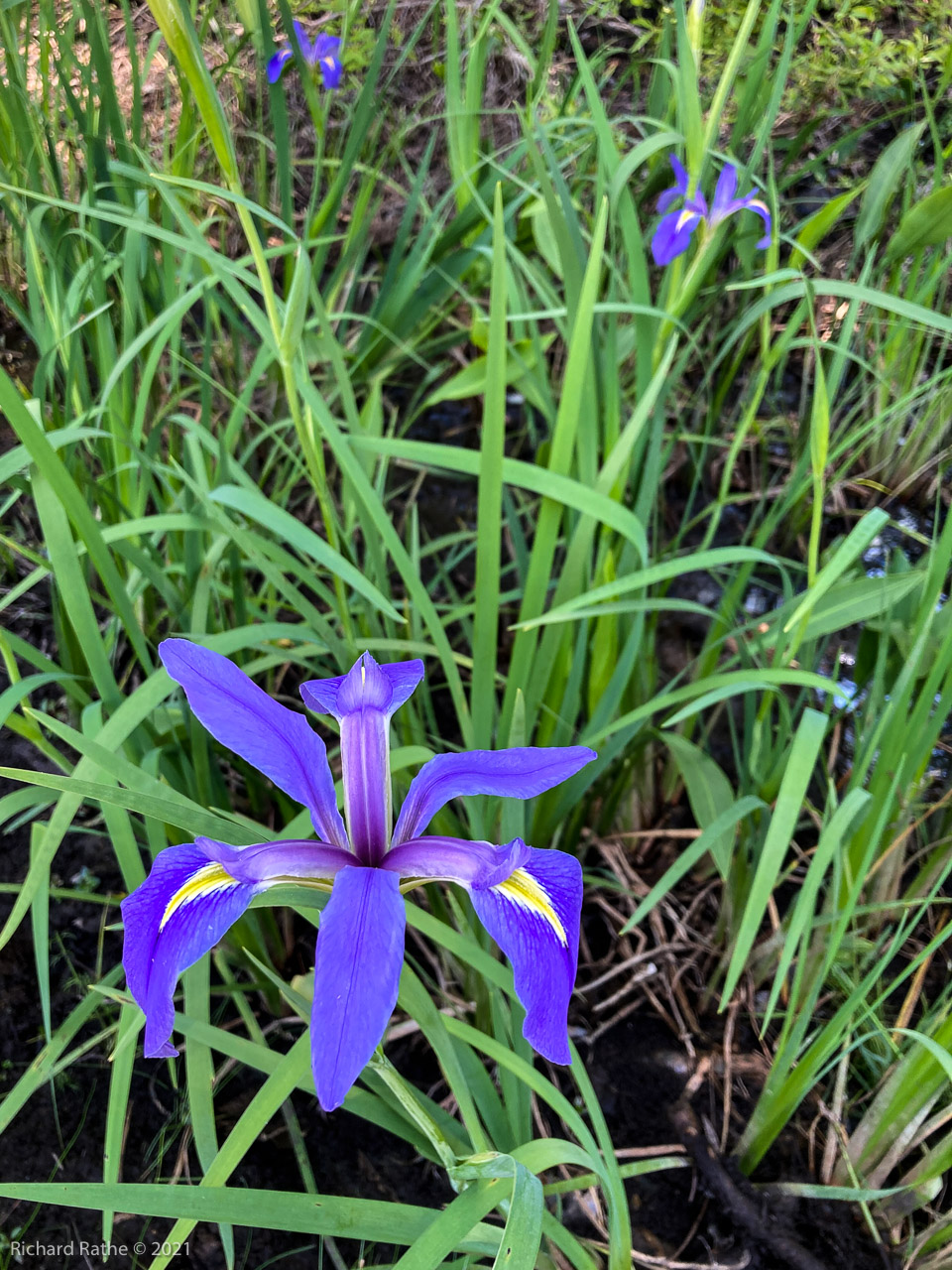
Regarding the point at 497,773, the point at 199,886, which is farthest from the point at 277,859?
the point at 497,773

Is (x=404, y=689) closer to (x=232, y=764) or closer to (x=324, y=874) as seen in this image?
(x=324, y=874)

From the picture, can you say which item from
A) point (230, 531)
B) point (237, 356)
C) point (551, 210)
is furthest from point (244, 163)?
point (230, 531)

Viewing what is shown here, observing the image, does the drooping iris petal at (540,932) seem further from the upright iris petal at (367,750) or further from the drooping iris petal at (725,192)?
the drooping iris petal at (725,192)

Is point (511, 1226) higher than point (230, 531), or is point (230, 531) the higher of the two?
point (230, 531)

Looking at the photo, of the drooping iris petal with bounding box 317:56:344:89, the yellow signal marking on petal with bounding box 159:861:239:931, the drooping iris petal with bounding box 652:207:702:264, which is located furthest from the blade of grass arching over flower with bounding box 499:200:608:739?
the drooping iris petal with bounding box 317:56:344:89

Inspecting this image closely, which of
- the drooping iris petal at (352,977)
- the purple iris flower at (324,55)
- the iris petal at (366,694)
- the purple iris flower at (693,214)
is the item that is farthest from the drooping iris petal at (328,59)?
the drooping iris petal at (352,977)

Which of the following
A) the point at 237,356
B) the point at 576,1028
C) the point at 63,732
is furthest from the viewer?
the point at 237,356

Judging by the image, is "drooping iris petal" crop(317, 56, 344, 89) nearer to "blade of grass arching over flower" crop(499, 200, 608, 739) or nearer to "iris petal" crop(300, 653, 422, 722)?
"blade of grass arching over flower" crop(499, 200, 608, 739)
